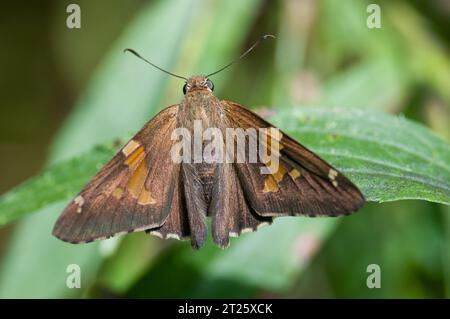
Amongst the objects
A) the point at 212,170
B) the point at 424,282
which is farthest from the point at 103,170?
the point at 424,282

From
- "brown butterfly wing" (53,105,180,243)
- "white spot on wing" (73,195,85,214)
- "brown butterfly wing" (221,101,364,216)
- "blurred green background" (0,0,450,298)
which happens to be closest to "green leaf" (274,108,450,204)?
"brown butterfly wing" (221,101,364,216)

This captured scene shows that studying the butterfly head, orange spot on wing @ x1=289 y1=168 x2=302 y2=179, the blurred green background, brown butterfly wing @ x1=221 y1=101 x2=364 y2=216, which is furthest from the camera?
the blurred green background

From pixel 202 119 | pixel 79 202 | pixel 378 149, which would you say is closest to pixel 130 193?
pixel 79 202

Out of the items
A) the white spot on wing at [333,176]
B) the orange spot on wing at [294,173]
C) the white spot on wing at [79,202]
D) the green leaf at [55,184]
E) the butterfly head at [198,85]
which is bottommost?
the white spot on wing at [79,202]

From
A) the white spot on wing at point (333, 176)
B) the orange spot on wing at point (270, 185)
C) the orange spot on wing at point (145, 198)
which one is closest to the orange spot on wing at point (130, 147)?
the orange spot on wing at point (145, 198)

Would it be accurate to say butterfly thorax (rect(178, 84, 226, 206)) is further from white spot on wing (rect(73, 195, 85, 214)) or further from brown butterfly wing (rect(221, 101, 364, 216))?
white spot on wing (rect(73, 195, 85, 214))

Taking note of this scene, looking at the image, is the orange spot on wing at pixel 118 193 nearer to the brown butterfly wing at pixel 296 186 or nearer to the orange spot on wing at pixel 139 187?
the orange spot on wing at pixel 139 187

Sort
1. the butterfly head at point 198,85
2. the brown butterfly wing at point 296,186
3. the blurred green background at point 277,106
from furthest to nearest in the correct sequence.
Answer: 1. the blurred green background at point 277,106
2. the butterfly head at point 198,85
3. the brown butterfly wing at point 296,186

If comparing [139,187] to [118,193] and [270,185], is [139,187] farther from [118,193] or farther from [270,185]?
[270,185]

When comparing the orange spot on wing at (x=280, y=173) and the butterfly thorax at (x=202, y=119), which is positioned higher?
the butterfly thorax at (x=202, y=119)
